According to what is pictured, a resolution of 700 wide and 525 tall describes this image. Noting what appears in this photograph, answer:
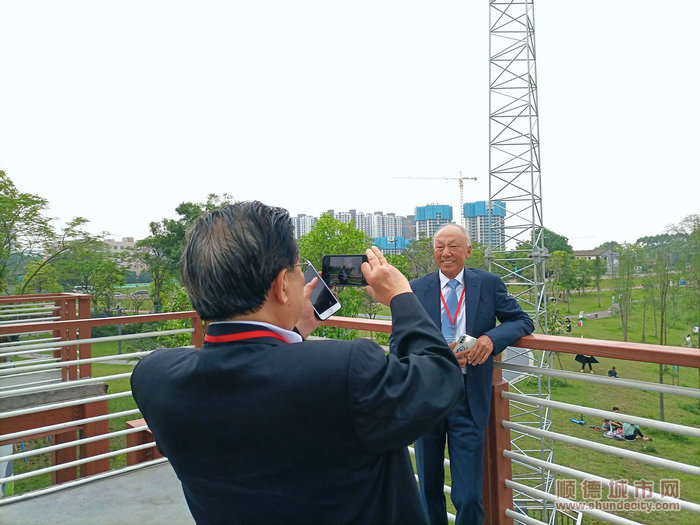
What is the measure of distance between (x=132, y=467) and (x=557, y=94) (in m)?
34.8

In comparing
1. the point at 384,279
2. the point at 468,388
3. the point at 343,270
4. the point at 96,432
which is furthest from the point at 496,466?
the point at 96,432

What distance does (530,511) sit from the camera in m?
13.1

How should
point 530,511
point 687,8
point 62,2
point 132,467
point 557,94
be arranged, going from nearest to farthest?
point 132,467, point 62,2, point 530,511, point 687,8, point 557,94

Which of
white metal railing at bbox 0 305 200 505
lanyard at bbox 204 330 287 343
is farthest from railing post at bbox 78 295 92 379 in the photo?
lanyard at bbox 204 330 287 343

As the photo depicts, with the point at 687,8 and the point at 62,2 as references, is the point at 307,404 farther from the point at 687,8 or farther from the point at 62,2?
the point at 687,8

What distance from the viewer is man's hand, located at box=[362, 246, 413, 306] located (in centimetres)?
91

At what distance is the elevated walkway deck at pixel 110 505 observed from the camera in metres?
2.26

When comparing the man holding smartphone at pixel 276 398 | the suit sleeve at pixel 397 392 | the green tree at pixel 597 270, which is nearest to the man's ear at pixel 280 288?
the man holding smartphone at pixel 276 398

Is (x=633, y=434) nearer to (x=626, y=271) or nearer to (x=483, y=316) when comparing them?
(x=626, y=271)

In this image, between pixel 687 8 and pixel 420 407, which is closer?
pixel 420 407

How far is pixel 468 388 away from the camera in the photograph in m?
1.83

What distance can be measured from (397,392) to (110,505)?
2.53m

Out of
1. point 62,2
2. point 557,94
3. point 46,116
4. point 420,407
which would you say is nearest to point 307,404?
point 420,407

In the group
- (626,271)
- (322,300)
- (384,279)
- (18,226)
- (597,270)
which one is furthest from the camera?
(597,270)
